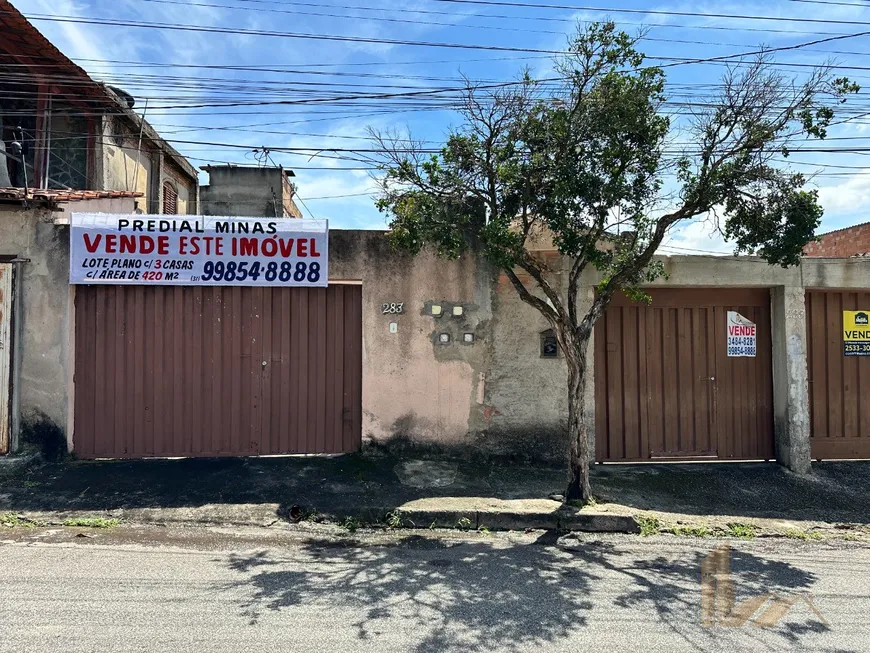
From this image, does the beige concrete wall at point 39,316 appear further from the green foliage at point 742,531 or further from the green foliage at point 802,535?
the green foliage at point 802,535

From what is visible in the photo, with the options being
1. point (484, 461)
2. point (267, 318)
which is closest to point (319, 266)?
point (267, 318)

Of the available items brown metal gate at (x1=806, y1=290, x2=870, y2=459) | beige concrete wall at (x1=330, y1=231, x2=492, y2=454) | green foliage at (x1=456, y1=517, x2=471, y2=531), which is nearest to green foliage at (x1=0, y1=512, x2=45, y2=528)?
beige concrete wall at (x1=330, y1=231, x2=492, y2=454)

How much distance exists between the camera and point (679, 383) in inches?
293

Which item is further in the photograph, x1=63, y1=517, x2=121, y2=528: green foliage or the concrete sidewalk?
the concrete sidewalk

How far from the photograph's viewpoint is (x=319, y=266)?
707 centimetres

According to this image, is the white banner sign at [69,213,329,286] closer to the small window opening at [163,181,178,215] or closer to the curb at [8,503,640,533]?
the curb at [8,503,640,533]

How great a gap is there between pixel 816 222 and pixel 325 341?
219 inches

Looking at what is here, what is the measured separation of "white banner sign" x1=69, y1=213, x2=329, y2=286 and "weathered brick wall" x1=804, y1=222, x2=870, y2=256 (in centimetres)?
1019

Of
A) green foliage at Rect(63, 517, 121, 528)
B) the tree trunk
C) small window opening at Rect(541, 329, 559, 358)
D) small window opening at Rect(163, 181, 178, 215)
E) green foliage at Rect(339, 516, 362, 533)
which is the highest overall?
small window opening at Rect(163, 181, 178, 215)

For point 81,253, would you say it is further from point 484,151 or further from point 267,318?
point 484,151

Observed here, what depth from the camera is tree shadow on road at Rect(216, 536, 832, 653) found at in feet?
11.4

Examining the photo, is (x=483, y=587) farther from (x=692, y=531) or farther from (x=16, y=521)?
(x=16, y=521)

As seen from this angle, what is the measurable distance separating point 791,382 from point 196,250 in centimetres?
749

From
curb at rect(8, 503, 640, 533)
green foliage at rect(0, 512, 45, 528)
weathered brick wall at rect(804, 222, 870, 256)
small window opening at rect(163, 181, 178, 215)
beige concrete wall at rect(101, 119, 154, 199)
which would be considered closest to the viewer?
green foliage at rect(0, 512, 45, 528)
